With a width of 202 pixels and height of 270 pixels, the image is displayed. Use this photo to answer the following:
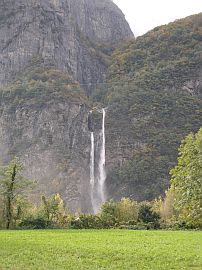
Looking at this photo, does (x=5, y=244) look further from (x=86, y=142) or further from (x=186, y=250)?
(x=86, y=142)

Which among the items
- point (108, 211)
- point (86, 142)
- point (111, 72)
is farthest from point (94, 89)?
point (108, 211)

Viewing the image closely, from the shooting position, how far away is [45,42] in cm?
13400

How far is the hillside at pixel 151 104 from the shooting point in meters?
96.9

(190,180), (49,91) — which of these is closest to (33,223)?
(190,180)

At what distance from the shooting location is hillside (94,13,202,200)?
96875mm

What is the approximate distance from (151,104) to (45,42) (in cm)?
3811

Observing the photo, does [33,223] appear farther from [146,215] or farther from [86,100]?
[86,100]

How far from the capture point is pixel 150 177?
95125 millimetres

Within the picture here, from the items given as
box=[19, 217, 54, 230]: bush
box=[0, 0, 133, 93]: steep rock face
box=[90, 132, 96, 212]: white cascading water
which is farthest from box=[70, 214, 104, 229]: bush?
box=[0, 0, 133, 93]: steep rock face

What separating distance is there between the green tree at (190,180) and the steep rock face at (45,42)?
10712cm

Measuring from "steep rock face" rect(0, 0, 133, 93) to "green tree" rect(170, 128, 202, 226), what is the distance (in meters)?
107

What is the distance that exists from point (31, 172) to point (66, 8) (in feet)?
229

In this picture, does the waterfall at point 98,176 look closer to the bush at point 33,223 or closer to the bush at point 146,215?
the bush at point 146,215

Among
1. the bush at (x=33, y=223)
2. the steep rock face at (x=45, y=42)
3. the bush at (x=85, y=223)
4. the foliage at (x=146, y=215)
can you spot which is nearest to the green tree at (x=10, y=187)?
the bush at (x=33, y=223)
